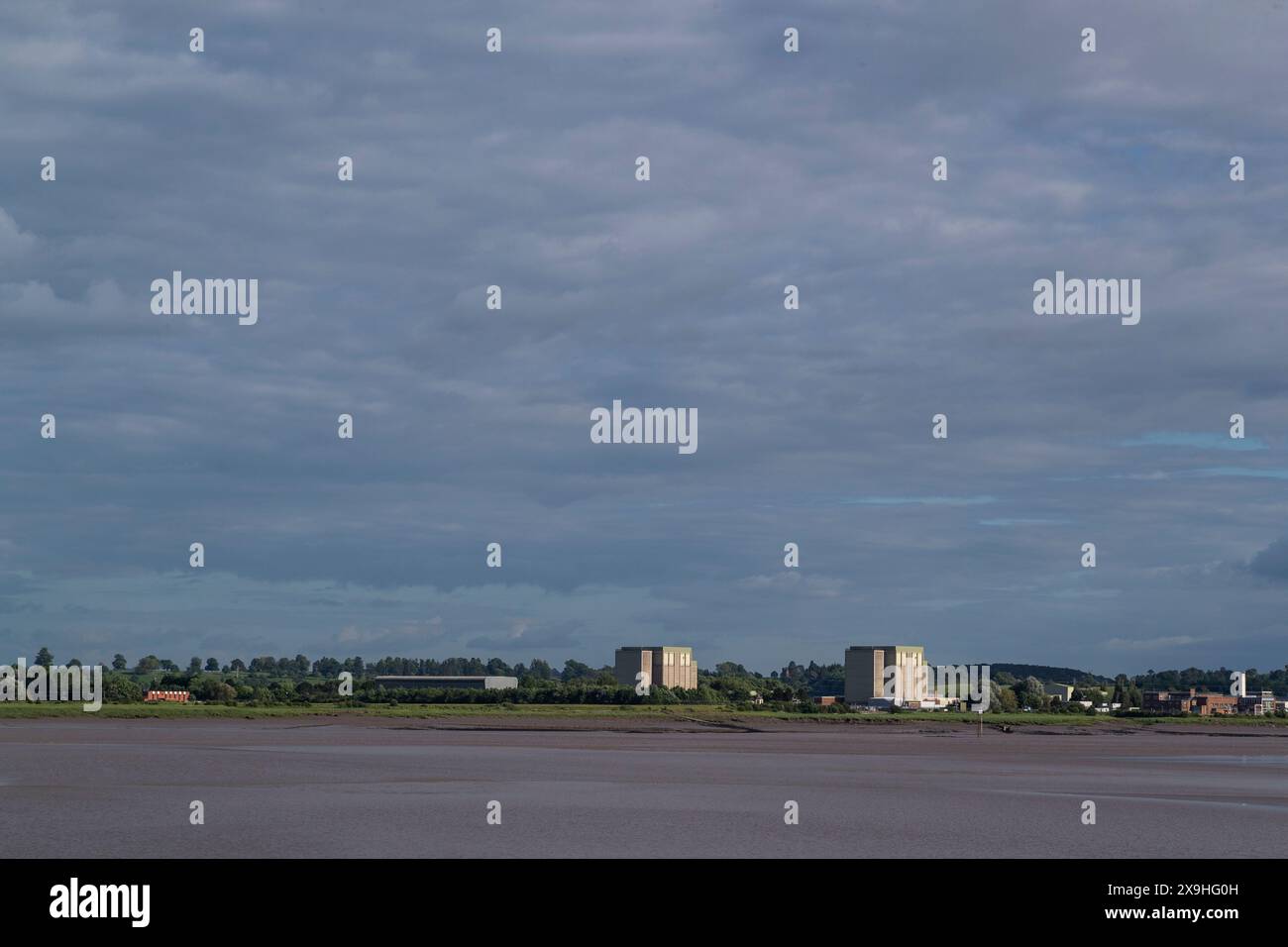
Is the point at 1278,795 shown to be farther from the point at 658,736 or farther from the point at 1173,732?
the point at 1173,732

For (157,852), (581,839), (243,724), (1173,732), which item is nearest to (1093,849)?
(581,839)
